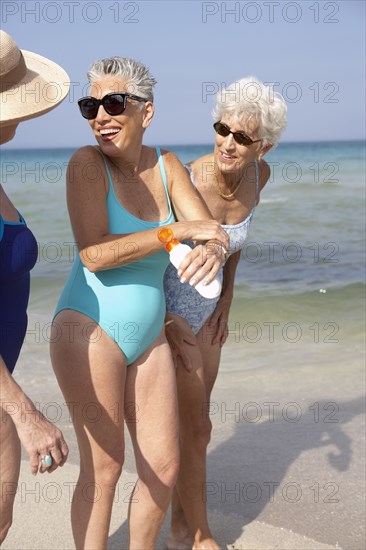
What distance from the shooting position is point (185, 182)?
10.1 feet

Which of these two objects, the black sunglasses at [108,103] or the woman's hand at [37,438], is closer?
the woman's hand at [37,438]

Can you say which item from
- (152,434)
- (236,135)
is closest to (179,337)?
(152,434)

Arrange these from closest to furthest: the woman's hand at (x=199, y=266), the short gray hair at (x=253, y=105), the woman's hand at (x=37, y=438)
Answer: the woman's hand at (x=37, y=438)
the woman's hand at (x=199, y=266)
the short gray hair at (x=253, y=105)

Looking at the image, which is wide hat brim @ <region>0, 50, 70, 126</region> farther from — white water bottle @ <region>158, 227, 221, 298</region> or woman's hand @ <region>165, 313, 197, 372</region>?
woman's hand @ <region>165, 313, 197, 372</region>

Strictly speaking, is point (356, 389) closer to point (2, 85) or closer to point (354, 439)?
point (354, 439)

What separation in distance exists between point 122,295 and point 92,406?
0.40 meters

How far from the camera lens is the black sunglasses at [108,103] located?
284 cm

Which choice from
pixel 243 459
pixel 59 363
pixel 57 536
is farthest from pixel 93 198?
pixel 243 459

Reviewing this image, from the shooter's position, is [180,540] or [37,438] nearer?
[37,438]

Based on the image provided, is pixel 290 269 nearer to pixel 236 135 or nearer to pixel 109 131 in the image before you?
pixel 236 135

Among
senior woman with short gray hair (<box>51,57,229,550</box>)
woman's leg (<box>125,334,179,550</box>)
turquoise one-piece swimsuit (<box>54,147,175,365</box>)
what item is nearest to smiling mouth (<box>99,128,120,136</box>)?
senior woman with short gray hair (<box>51,57,229,550</box>)

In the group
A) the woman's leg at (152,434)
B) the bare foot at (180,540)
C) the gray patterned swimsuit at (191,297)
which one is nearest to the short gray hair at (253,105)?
the gray patterned swimsuit at (191,297)

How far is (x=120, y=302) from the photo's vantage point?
9.45 feet

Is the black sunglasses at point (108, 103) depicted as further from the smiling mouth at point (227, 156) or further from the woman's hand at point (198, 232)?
the smiling mouth at point (227, 156)
